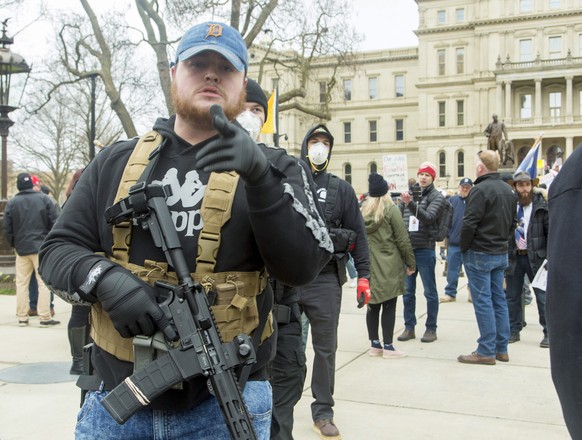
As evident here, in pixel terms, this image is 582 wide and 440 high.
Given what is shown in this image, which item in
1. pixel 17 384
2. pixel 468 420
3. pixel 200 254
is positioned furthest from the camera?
pixel 17 384

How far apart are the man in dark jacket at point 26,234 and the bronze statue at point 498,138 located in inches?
725

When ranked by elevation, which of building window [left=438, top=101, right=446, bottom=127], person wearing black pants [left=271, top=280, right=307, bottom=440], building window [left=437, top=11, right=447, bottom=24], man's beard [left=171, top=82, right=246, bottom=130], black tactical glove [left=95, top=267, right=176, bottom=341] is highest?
building window [left=437, top=11, right=447, bottom=24]

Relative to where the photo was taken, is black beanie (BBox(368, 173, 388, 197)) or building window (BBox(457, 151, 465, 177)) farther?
building window (BBox(457, 151, 465, 177))

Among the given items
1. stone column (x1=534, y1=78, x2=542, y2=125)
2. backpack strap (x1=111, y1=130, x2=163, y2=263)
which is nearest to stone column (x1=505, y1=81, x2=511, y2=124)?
stone column (x1=534, y1=78, x2=542, y2=125)

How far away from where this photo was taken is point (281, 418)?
3787 mm

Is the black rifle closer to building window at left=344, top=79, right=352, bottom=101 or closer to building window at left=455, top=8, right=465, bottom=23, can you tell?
building window at left=455, top=8, right=465, bottom=23

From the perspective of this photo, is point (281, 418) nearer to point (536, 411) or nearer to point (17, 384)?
point (536, 411)

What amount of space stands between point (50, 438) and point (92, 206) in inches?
124

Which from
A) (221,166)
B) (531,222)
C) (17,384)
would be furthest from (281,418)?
(531,222)

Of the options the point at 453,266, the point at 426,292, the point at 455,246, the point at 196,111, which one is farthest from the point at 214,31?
the point at 453,266

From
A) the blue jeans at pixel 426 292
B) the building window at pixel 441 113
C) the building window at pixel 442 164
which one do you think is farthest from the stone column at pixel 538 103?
the blue jeans at pixel 426 292

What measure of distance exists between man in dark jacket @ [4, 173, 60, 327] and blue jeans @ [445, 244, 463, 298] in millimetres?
6063

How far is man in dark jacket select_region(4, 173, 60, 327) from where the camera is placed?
882cm

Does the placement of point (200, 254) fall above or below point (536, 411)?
above
